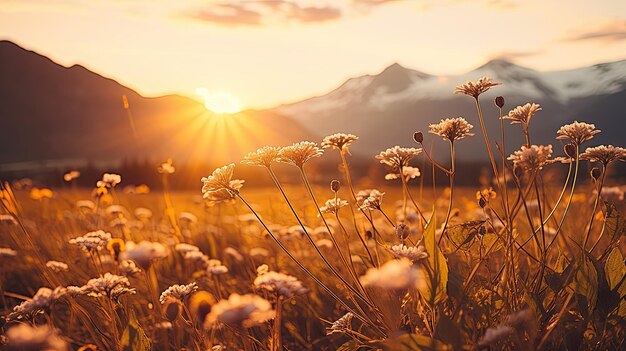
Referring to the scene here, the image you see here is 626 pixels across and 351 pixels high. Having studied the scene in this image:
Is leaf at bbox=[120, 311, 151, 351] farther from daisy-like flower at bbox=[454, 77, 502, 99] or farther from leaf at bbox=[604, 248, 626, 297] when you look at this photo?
leaf at bbox=[604, 248, 626, 297]

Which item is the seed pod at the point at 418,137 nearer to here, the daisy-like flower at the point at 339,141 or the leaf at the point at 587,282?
the daisy-like flower at the point at 339,141

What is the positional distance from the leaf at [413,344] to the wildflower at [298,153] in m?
0.75

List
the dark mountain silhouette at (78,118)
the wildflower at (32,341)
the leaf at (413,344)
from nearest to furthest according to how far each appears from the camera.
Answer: the wildflower at (32,341), the leaf at (413,344), the dark mountain silhouette at (78,118)

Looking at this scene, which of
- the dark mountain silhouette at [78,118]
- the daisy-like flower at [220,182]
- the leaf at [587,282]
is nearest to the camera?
the leaf at [587,282]

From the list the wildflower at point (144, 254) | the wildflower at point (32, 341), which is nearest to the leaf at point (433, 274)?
the wildflower at point (144, 254)

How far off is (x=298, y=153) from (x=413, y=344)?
81cm

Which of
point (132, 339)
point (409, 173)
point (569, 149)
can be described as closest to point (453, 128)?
point (409, 173)

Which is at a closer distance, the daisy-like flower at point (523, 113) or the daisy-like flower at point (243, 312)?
the daisy-like flower at point (243, 312)

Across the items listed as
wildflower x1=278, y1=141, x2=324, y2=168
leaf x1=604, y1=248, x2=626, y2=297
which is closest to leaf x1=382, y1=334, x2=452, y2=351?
wildflower x1=278, y1=141, x2=324, y2=168

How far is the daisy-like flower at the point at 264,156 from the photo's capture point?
1.94 m

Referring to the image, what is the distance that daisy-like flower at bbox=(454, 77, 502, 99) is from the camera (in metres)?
1.95

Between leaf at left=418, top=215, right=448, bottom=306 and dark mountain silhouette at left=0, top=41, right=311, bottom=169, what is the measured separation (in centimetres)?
14205

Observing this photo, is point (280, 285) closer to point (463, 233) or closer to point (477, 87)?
point (463, 233)

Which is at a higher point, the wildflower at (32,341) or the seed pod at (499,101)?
the seed pod at (499,101)
